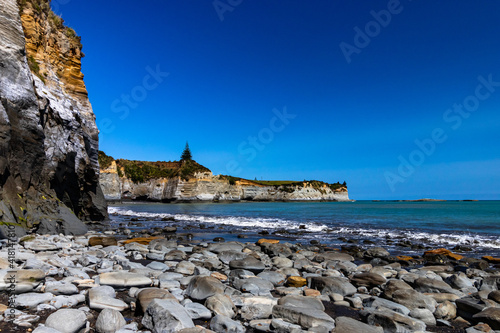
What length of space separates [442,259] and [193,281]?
988 cm

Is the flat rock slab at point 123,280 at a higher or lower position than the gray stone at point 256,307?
higher

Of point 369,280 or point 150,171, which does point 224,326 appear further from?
point 150,171

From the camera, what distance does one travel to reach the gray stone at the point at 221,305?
14.8ft

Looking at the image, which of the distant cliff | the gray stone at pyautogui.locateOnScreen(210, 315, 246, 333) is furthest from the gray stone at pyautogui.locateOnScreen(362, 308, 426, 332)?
the distant cliff

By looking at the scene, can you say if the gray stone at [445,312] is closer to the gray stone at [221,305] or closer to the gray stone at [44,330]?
the gray stone at [221,305]

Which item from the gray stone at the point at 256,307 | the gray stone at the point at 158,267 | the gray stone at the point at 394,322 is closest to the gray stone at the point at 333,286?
the gray stone at the point at 394,322

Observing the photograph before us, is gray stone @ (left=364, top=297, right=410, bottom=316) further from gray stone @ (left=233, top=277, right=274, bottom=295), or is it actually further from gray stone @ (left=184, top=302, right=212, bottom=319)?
Result: gray stone @ (left=184, top=302, right=212, bottom=319)

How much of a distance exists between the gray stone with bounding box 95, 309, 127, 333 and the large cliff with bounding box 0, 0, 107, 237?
745 cm

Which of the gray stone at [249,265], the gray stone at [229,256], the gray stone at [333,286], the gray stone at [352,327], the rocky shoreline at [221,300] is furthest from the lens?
the gray stone at [229,256]

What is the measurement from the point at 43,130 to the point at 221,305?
14086 millimetres

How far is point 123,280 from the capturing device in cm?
539

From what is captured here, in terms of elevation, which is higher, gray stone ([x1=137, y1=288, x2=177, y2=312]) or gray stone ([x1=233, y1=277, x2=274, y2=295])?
gray stone ([x1=137, y1=288, x2=177, y2=312])

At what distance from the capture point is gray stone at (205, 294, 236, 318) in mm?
4508

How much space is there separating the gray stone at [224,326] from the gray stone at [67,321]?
1676mm
